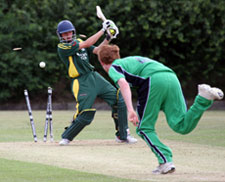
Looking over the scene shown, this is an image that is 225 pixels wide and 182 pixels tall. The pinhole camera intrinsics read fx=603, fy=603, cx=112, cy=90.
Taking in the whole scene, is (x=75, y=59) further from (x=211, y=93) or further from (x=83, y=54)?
(x=211, y=93)

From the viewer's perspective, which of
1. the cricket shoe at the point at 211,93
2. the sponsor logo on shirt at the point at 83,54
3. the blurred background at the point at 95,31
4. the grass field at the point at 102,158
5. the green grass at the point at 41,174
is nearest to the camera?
the cricket shoe at the point at 211,93

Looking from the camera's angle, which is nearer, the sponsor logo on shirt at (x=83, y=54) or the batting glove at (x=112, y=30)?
the batting glove at (x=112, y=30)

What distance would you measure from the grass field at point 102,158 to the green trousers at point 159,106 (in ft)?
1.21

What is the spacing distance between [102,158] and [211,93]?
261 centimetres

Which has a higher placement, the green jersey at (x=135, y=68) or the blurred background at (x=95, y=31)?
the green jersey at (x=135, y=68)

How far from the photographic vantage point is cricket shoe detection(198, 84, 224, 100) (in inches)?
268

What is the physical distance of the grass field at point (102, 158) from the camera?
7.25 m

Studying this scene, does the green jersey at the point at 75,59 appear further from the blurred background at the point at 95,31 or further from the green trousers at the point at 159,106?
the blurred background at the point at 95,31

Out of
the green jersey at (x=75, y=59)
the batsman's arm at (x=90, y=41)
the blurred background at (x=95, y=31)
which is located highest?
the batsman's arm at (x=90, y=41)

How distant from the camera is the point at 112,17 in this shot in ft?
75.5

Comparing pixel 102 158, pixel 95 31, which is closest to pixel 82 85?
pixel 102 158

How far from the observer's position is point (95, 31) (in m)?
22.8

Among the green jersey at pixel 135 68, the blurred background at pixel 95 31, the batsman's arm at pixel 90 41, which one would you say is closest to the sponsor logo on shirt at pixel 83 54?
the batsman's arm at pixel 90 41

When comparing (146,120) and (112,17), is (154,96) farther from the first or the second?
(112,17)
